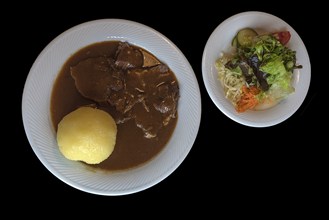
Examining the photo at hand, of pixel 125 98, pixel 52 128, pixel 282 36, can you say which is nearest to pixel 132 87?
pixel 125 98

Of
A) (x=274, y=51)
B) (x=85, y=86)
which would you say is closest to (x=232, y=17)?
(x=274, y=51)

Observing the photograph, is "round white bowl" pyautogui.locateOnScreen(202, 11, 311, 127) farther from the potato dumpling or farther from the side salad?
the potato dumpling

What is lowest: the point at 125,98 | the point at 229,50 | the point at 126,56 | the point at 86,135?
the point at 86,135

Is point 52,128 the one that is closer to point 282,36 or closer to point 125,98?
point 125,98

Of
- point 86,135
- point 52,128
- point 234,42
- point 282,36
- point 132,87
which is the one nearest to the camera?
point 86,135

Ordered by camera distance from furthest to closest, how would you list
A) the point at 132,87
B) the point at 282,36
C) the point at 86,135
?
the point at 282,36 < the point at 132,87 < the point at 86,135

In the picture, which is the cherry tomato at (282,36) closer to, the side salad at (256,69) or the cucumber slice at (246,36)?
the side salad at (256,69)
